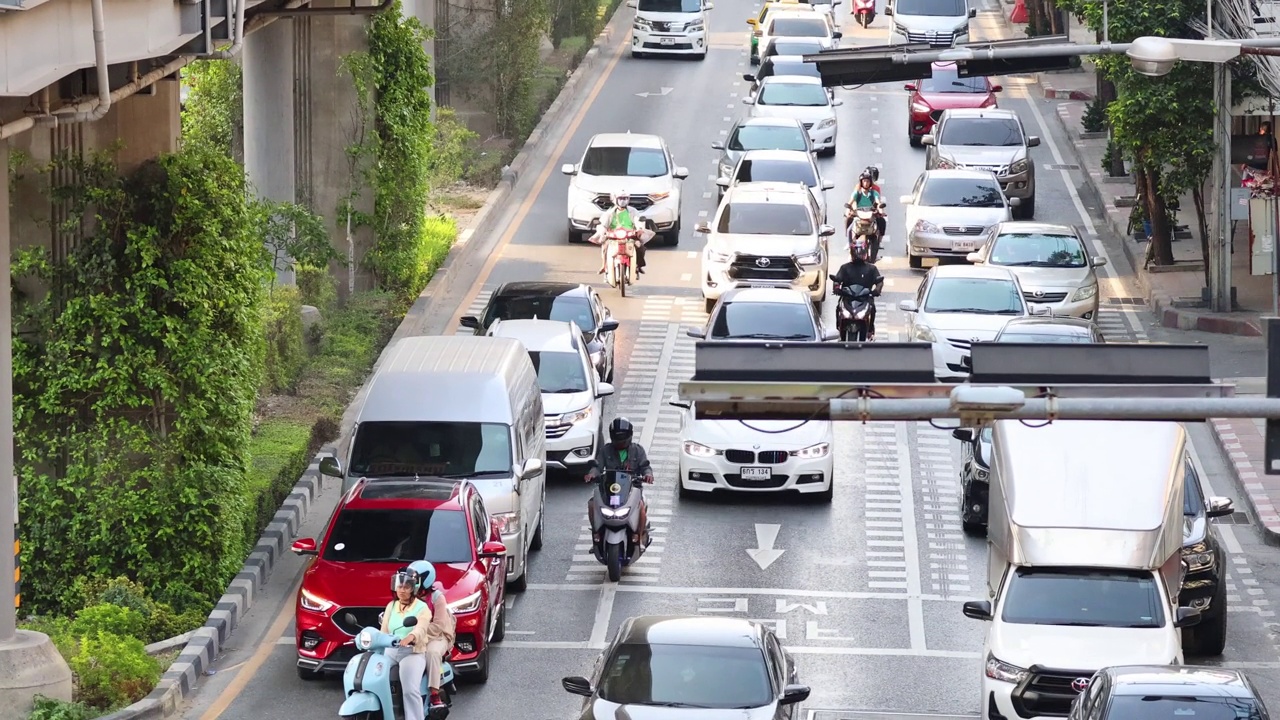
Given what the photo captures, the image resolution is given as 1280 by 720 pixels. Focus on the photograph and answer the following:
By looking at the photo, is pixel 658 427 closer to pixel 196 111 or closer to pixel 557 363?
pixel 557 363

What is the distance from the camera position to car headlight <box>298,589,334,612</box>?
60.9 feet

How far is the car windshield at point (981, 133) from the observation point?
4134 centimetres

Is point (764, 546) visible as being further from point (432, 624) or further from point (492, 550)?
point (432, 624)

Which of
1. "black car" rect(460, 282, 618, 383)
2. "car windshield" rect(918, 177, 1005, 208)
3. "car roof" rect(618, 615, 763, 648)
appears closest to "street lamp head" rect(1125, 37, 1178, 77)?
"car roof" rect(618, 615, 763, 648)

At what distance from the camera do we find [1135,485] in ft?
64.1

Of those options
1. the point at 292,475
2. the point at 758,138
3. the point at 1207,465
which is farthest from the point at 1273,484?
the point at 758,138

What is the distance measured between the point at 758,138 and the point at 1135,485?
23.4 metres

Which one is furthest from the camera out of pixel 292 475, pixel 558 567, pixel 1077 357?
pixel 292 475

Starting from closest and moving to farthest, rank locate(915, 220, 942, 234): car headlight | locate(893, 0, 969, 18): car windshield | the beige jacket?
1. the beige jacket
2. locate(915, 220, 942, 234): car headlight
3. locate(893, 0, 969, 18): car windshield

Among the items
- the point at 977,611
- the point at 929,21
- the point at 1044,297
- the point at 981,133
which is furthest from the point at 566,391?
the point at 929,21

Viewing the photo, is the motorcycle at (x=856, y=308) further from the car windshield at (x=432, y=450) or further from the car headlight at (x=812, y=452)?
the car windshield at (x=432, y=450)

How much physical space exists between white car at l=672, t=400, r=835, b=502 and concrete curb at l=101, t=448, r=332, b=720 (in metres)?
4.52

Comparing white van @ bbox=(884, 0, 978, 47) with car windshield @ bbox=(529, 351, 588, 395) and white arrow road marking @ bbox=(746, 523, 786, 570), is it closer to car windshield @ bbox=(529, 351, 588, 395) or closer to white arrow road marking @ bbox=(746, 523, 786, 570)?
car windshield @ bbox=(529, 351, 588, 395)

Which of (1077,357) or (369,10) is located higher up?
(369,10)
